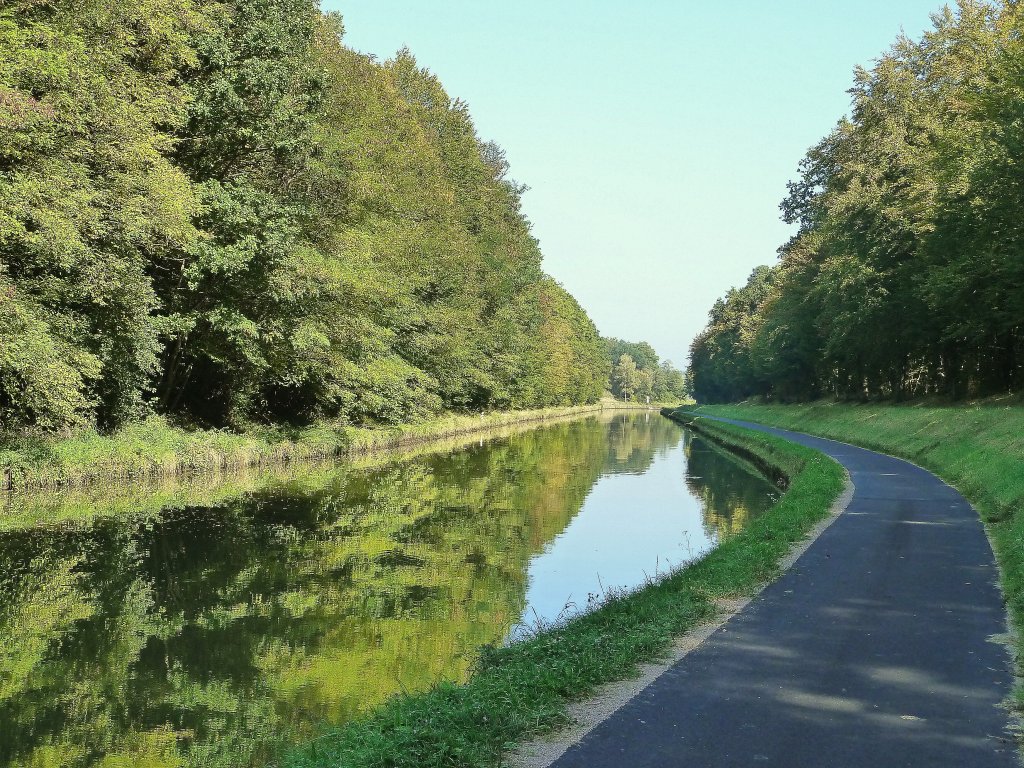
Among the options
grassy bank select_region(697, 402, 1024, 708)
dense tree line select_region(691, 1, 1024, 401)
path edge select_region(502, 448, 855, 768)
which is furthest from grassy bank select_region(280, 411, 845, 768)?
dense tree line select_region(691, 1, 1024, 401)

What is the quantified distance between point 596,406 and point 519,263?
262 ft

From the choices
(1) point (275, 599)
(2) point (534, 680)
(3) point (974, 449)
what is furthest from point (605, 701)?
(3) point (974, 449)

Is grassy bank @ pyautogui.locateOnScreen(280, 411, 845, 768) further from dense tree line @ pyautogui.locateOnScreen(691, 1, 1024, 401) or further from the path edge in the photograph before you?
dense tree line @ pyautogui.locateOnScreen(691, 1, 1024, 401)

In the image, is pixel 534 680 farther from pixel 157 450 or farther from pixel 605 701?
pixel 157 450

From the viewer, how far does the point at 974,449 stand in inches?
1009

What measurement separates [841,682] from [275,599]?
8252 mm

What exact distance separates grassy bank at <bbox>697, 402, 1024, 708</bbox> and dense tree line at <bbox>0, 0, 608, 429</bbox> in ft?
57.3

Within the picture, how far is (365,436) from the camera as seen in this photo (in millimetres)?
40156

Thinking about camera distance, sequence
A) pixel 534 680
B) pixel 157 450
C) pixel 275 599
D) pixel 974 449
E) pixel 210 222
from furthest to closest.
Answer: pixel 210 222, pixel 974 449, pixel 157 450, pixel 275 599, pixel 534 680

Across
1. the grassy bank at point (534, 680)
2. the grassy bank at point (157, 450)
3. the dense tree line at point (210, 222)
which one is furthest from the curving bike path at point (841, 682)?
the grassy bank at point (157, 450)

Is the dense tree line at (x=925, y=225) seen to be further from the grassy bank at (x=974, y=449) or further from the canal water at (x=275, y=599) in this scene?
the canal water at (x=275, y=599)

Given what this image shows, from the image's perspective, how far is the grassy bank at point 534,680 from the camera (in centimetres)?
619

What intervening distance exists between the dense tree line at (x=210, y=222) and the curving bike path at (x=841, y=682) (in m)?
15.3

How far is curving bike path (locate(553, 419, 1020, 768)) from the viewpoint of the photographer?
6.04 m
